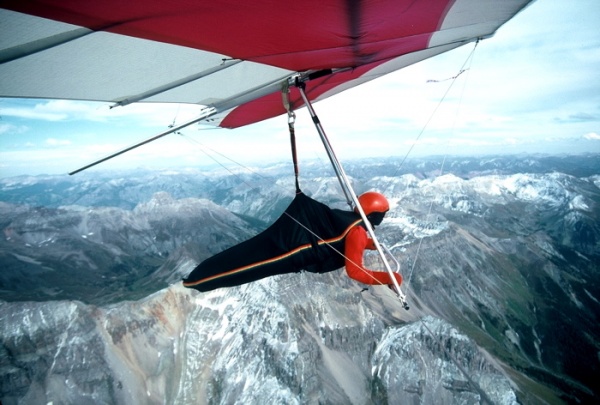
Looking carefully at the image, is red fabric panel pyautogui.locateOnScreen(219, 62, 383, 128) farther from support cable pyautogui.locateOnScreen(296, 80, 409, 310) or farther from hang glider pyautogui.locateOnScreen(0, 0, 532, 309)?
support cable pyautogui.locateOnScreen(296, 80, 409, 310)

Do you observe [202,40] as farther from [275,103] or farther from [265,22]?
[275,103]

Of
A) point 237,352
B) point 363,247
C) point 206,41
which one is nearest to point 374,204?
point 363,247

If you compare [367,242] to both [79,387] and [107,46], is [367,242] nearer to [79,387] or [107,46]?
[107,46]

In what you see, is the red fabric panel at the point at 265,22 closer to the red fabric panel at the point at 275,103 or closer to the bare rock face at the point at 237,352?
the red fabric panel at the point at 275,103

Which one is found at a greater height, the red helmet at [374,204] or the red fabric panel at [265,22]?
the red fabric panel at [265,22]

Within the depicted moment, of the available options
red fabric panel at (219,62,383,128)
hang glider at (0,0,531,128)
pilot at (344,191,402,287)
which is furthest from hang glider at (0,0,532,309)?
red fabric panel at (219,62,383,128)

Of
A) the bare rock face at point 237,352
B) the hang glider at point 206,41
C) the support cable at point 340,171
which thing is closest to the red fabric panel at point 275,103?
the hang glider at point 206,41

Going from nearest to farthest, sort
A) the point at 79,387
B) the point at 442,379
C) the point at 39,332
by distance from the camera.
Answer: the point at 79,387 → the point at 39,332 → the point at 442,379

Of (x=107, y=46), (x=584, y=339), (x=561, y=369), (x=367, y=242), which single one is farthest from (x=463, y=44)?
(x=584, y=339)
